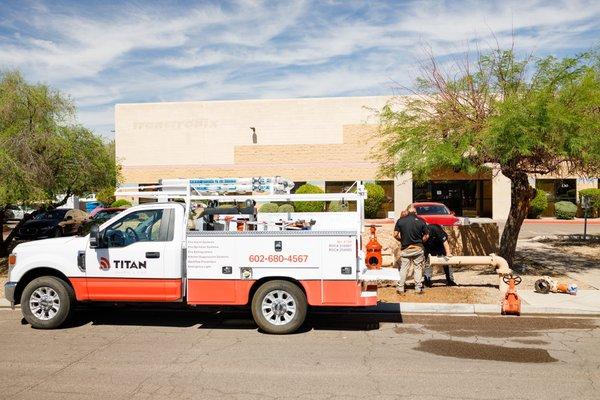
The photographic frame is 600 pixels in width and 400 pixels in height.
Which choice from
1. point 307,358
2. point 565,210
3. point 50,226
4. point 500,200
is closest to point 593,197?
point 565,210

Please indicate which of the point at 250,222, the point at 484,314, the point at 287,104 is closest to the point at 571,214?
the point at 287,104

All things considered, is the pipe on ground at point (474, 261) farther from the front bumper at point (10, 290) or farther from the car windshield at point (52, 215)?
the car windshield at point (52, 215)

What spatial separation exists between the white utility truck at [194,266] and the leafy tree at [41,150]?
4.40 meters

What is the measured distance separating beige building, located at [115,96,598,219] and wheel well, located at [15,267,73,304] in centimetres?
2836

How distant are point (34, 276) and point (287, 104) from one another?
96.9ft

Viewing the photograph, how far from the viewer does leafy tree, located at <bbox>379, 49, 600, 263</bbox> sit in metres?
11.4

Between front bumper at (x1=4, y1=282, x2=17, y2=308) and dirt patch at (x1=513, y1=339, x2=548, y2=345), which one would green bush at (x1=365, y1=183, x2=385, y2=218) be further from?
front bumper at (x1=4, y1=282, x2=17, y2=308)

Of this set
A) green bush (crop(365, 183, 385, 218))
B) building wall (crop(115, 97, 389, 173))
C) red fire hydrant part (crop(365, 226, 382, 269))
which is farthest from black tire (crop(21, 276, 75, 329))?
building wall (crop(115, 97, 389, 173))

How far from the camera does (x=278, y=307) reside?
340 inches

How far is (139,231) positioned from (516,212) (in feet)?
31.1

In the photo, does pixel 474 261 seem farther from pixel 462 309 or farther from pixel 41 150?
pixel 41 150

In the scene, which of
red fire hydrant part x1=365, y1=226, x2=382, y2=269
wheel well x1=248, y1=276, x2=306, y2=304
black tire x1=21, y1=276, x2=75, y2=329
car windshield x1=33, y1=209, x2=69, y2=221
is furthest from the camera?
car windshield x1=33, y1=209, x2=69, y2=221

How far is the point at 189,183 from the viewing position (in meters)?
9.16

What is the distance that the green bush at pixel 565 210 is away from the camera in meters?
34.8
